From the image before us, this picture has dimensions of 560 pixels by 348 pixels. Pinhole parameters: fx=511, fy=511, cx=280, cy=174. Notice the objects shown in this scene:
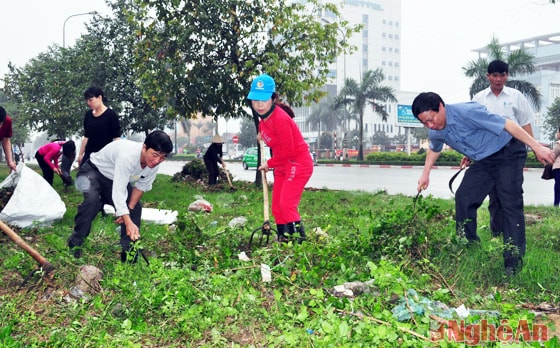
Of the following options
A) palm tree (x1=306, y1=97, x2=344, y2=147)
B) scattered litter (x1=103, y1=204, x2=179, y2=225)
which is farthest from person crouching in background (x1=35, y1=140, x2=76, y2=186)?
palm tree (x1=306, y1=97, x2=344, y2=147)

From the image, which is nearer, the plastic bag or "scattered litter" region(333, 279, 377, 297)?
"scattered litter" region(333, 279, 377, 297)

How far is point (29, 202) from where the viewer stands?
20.2ft

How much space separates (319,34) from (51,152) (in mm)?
6501

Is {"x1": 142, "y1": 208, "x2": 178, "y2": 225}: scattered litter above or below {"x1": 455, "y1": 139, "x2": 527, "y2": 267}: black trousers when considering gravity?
below

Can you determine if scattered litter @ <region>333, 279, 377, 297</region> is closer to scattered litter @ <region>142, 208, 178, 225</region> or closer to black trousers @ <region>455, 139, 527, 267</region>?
black trousers @ <region>455, 139, 527, 267</region>

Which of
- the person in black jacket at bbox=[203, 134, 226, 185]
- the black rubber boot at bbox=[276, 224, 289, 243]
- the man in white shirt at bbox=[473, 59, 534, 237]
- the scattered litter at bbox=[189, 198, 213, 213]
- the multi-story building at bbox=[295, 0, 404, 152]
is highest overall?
the multi-story building at bbox=[295, 0, 404, 152]

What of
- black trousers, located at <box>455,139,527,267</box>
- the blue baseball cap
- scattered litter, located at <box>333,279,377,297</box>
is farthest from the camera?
the blue baseball cap

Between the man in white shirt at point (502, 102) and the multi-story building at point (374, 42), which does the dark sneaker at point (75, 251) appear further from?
the multi-story building at point (374, 42)

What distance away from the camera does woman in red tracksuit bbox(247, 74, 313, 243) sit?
4.54 m

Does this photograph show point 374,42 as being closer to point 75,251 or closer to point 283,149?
point 283,149

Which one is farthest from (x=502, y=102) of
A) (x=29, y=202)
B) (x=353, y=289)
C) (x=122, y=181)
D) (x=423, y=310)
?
(x=29, y=202)

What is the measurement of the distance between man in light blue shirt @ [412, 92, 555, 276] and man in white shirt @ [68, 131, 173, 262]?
2.13 metres

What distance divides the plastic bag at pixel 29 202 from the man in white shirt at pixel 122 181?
6.22 feet

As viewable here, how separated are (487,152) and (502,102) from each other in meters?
1.47
